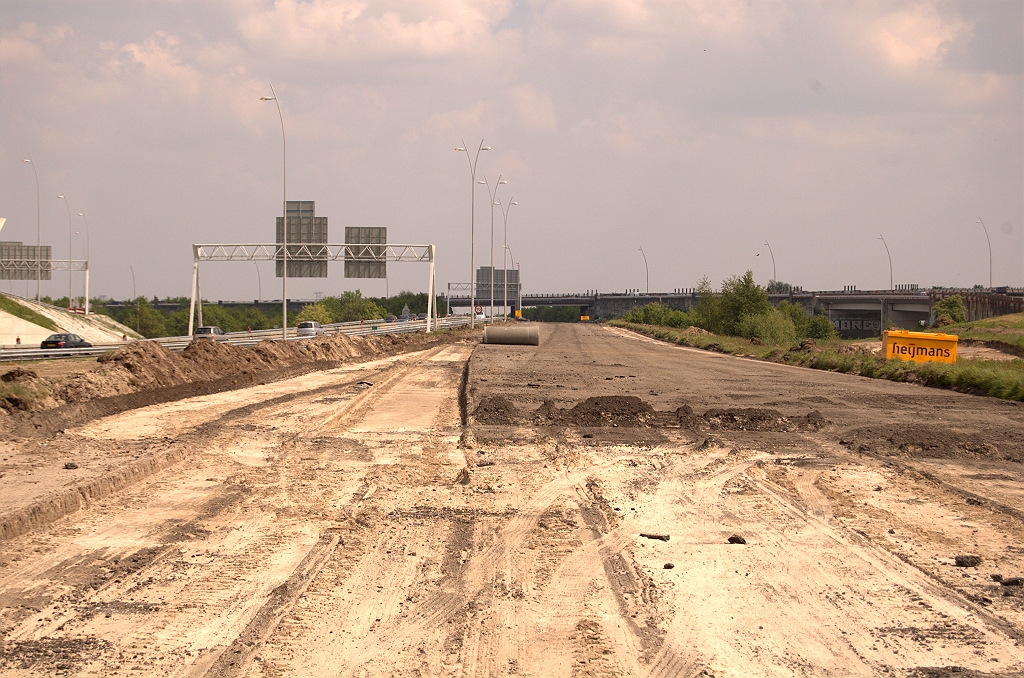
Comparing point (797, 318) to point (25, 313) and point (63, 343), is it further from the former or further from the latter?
point (63, 343)

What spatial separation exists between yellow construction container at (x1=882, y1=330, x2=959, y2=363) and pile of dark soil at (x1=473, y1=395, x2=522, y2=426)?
19823 mm

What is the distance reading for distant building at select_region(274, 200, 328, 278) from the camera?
5666 centimetres

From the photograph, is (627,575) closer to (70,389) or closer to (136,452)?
(136,452)

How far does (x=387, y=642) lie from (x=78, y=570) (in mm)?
3253

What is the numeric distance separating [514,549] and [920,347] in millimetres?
28696

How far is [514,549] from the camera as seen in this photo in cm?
795

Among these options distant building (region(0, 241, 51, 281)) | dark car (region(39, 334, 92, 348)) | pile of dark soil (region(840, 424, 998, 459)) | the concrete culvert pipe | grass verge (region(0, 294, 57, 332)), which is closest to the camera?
pile of dark soil (region(840, 424, 998, 459))

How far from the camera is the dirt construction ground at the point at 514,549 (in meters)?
5.63

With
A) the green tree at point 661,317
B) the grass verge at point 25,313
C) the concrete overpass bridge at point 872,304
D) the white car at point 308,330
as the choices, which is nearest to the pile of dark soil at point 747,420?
the white car at point 308,330

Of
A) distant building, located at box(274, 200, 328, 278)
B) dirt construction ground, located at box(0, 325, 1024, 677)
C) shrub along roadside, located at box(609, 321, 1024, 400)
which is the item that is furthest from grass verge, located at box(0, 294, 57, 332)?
dirt construction ground, located at box(0, 325, 1024, 677)

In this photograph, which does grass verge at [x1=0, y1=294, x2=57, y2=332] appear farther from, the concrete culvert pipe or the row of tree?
the row of tree

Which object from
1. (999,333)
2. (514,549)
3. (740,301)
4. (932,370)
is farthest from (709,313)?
(514,549)

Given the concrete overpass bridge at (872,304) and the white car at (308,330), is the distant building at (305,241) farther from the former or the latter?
the concrete overpass bridge at (872,304)

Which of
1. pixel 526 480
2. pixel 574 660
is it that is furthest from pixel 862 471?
pixel 574 660
